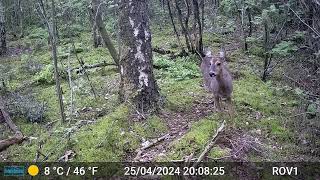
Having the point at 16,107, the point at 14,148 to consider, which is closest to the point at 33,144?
the point at 14,148

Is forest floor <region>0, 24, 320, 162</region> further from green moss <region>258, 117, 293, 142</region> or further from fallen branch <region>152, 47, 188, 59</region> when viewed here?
fallen branch <region>152, 47, 188, 59</region>

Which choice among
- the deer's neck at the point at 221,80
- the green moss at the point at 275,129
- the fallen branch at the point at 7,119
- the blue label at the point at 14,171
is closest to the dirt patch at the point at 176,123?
the deer's neck at the point at 221,80

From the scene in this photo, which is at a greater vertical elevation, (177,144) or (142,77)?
(142,77)

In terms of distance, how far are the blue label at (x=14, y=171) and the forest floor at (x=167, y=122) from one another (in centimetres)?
39

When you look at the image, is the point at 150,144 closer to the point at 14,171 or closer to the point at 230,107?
the point at 230,107

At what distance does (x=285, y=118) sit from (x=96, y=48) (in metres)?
9.22

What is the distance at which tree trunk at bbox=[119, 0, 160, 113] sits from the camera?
6.91 meters

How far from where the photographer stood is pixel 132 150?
617cm

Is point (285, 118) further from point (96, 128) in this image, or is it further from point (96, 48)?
point (96, 48)
